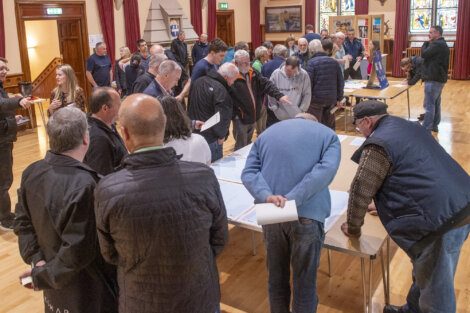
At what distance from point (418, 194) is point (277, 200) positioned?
26.8 inches

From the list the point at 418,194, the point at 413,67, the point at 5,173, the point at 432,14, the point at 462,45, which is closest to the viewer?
the point at 418,194

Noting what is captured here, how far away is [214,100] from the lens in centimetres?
440

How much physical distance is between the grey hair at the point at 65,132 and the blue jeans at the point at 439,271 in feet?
5.78

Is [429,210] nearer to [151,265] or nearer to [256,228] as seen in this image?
[256,228]

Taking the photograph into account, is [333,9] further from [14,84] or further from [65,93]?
[65,93]

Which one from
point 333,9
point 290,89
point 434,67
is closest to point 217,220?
point 290,89

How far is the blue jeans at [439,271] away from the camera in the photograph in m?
2.47

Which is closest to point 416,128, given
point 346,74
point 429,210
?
point 429,210

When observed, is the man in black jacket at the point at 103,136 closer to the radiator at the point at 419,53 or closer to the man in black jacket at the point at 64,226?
the man in black jacket at the point at 64,226

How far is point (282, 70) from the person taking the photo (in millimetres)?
5785

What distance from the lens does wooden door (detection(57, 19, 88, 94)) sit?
33.7 feet

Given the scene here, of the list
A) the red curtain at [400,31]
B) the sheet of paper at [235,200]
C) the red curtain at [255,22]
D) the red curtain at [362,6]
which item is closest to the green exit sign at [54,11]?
the sheet of paper at [235,200]

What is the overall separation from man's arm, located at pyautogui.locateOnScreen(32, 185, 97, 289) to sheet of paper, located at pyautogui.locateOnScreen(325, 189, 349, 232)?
1.45 meters

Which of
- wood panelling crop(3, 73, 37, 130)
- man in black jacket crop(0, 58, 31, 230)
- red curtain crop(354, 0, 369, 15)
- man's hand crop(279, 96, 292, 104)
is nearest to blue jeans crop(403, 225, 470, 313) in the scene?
man's hand crop(279, 96, 292, 104)
